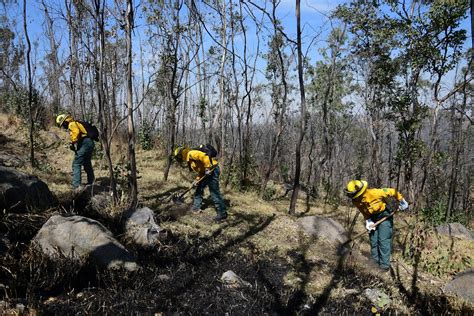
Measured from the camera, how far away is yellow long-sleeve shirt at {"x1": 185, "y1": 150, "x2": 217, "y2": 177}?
705cm

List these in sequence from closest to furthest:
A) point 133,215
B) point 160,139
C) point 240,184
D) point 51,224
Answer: point 51,224 → point 133,215 → point 240,184 → point 160,139

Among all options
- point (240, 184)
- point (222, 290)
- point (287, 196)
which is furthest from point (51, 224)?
point (287, 196)

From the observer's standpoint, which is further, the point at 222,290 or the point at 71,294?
the point at 222,290

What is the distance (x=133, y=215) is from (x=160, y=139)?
910 centimetres

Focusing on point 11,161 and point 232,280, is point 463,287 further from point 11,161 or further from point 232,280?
point 11,161

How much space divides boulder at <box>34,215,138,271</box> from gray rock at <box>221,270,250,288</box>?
1.05 meters

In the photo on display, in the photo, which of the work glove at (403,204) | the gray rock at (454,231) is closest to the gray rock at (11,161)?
the work glove at (403,204)

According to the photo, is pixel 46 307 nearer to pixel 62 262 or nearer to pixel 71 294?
pixel 71 294

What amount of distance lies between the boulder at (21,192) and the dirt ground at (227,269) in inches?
8.3

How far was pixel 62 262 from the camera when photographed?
4.33 metres

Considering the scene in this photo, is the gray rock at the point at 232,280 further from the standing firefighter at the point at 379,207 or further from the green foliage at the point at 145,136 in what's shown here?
the green foliage at the point at 145,136

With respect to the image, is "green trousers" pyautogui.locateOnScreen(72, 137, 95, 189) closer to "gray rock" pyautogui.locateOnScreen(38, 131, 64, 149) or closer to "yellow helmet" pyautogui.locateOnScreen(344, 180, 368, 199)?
"yellow helmet" pyautogui.locateOnScreen(344, 180, 368, 199)

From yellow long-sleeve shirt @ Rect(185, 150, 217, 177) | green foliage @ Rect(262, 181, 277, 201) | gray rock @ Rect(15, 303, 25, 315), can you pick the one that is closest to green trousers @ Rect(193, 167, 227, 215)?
yellow long-sleeve shirt @ Rect(185, 150, 217, 177)

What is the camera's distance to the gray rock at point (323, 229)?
732 centimetres
